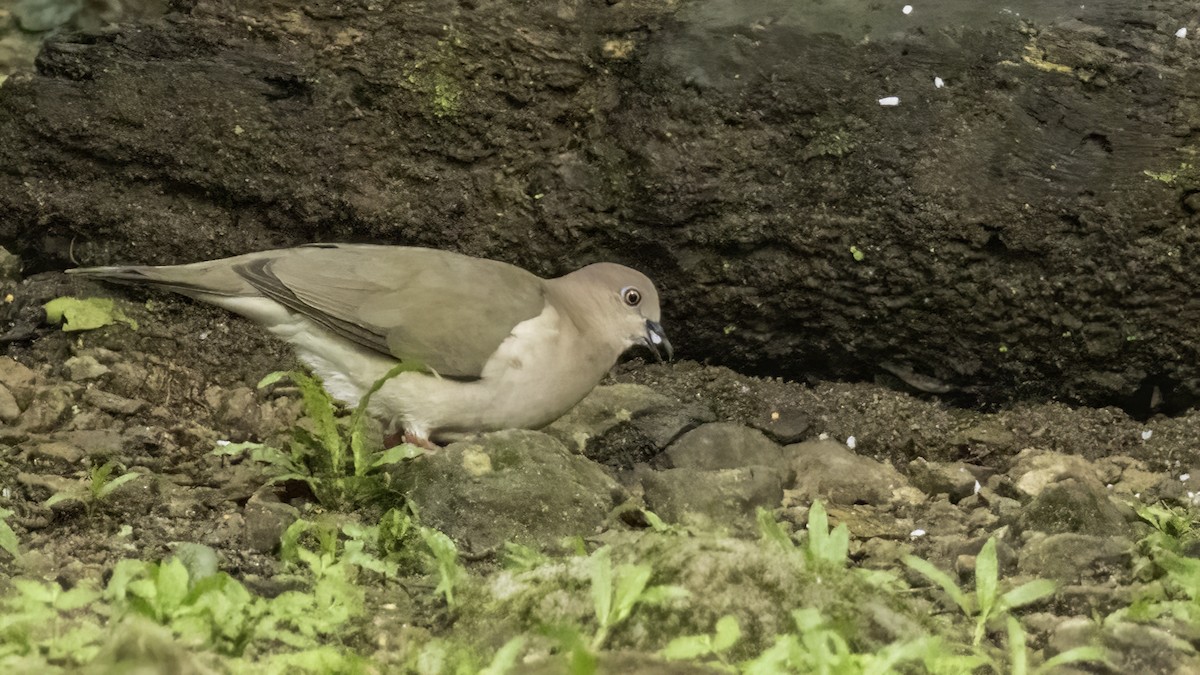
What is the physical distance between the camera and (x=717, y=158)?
5336 millimetres

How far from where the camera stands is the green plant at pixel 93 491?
3.98 metres

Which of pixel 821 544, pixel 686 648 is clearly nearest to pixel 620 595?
pixel 686 648

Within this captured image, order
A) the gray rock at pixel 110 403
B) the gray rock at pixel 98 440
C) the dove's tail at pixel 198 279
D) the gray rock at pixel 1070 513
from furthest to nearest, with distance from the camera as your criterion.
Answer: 1. the gray rock at pixel 110 403
2. the dove's tail at pixel 198 279
3. the gray rock at pixel 98 440
4. the gray rock at pixel 1070 513

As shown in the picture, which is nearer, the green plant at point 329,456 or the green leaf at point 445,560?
the green leaf at point 445,560

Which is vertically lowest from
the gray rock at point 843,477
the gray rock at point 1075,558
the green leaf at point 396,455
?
the gray rock at point 843,477

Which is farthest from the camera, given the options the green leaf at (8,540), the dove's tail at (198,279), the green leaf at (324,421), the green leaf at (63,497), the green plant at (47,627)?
the dove's tail at (198,279)

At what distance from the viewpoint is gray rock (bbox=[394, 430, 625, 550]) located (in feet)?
13.2

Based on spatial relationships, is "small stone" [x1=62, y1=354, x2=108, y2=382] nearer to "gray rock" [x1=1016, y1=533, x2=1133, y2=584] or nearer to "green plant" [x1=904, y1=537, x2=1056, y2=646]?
"green plant" [x1=904, y1=537, x2=1056, y2=646]

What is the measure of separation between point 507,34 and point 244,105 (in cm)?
121

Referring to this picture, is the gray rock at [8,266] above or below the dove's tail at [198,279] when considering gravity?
below

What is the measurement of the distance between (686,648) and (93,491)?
7.52 ft

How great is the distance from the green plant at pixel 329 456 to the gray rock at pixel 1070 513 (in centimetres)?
211

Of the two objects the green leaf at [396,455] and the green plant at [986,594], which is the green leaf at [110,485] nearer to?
the green leaf at [396,455]

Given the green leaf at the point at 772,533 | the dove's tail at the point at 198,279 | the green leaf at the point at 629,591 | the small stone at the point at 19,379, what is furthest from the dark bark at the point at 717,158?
the green leaf at the point at 629,591
